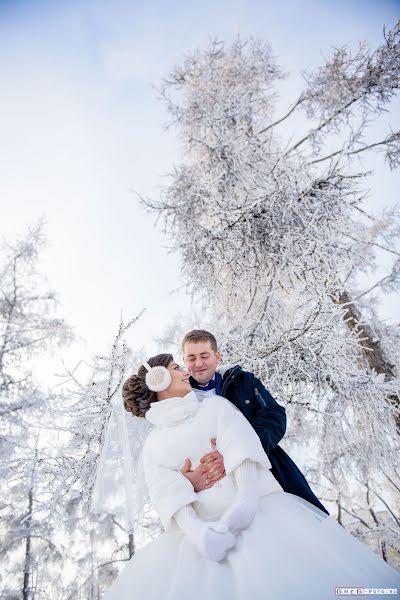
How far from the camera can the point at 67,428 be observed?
9.21ft

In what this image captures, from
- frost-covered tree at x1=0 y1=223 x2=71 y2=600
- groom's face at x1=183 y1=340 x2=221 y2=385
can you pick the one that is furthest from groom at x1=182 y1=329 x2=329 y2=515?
frost-covered tree at x1=0 y1=223 x2=71 y2=600

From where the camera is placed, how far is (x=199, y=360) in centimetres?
218

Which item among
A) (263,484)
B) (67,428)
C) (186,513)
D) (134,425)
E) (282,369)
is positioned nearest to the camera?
(186,513)

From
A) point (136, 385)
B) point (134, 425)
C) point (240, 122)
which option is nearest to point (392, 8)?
point (240, 122)

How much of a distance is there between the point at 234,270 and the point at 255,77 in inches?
224

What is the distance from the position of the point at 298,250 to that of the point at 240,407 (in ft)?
9.46

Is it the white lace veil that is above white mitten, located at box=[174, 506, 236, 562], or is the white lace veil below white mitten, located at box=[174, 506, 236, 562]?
above

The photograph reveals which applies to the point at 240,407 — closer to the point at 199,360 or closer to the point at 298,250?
the point at 199,360

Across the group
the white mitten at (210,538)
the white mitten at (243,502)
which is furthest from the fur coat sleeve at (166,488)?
the white mitten at (243,502)

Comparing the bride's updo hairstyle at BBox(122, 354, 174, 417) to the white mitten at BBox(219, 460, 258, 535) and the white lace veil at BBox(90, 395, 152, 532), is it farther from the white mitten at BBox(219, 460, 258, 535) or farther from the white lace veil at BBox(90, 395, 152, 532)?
the white mitten at BBox(219, 460, 258, 535)

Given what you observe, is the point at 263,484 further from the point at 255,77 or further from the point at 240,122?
the point at 255,77

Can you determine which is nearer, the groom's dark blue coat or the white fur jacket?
the white fur jacket

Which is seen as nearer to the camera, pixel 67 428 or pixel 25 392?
pixel 67 428

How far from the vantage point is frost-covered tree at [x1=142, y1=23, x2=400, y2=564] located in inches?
147
